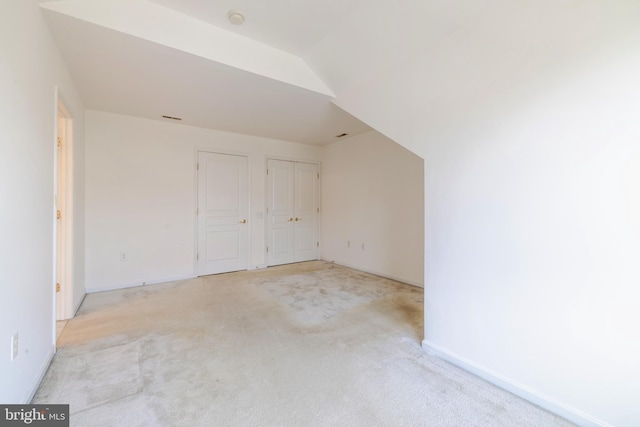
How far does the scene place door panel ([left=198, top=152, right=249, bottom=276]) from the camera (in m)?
4.53

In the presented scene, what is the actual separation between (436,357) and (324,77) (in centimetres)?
291

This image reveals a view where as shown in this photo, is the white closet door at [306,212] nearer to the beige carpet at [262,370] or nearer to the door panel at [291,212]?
the door panel at [291,212]

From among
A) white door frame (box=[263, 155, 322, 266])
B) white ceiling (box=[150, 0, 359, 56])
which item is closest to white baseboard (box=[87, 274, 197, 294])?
white door frame (box=[263, 155, 322, 266])

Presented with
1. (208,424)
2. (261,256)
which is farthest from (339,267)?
(208,424)

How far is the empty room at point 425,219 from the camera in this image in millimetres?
1381

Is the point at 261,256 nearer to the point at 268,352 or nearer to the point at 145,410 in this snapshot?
the point at 268,352

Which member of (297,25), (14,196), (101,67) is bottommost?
(14,196)

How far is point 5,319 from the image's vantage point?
132 cm

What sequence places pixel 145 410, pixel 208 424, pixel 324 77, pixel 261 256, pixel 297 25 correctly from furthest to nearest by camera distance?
pixel 261 256 < pixel 324 77 < pixel 297 25 < pixel 145 410 < pixel 208 424

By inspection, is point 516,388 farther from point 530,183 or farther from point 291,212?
point 291,212

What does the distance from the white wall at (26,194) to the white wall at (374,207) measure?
3.98 meters

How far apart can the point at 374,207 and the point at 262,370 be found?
3.34 m

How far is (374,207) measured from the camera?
4.71 metres

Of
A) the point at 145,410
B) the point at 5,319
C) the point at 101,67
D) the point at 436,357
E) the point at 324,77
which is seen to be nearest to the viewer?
the point at 5,319
